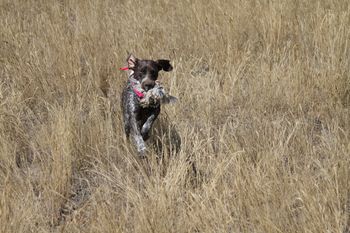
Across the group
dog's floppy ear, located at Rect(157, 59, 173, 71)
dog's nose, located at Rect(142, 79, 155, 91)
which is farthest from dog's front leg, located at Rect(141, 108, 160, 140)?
dog's floppy ear, located at Rect(157, 59, 173, 71)

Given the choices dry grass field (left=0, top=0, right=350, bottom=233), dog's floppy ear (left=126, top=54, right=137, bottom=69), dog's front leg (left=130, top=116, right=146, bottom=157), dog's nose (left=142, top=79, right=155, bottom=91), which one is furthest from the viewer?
dog's floppy ear (left=126, top=54, right=137, bottom=69)

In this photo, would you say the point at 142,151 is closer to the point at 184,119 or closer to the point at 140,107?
the point at 140,107

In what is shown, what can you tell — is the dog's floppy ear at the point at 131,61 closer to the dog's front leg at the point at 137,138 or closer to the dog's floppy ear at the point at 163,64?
the dog's floppy ear at the point at 163,64

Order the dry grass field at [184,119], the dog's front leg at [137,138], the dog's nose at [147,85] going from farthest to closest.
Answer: the dog's front leg at [137,138]
the dog's nose at [147,85]
the dry grass field at [184,119]

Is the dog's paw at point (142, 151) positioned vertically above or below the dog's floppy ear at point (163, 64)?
below

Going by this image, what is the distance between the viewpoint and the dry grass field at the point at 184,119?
300 centimetres

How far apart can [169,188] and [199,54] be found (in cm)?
277

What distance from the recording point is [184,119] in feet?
14.4

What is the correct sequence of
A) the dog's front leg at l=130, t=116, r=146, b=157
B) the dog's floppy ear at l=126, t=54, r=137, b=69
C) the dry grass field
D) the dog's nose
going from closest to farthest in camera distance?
the dry grass field → the dog's nose → the dog's front leg at l=130, t=116, r=146, b=157 → the dog's floppy ear at l=126, t=54, r=137, b=69

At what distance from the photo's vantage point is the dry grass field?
9.84ft

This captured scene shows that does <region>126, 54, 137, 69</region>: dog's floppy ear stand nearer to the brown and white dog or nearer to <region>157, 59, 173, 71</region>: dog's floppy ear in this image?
the brown and white dog

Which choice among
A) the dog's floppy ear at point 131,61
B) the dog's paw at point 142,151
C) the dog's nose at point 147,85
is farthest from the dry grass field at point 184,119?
the dog's floppy ear at point 131,61

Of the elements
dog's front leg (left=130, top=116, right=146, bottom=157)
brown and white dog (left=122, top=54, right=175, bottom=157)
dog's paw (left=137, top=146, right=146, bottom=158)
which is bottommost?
dog's paw (left=137, top=146, right=146, bottom=158)

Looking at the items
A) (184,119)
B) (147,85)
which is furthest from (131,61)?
(184,119)
